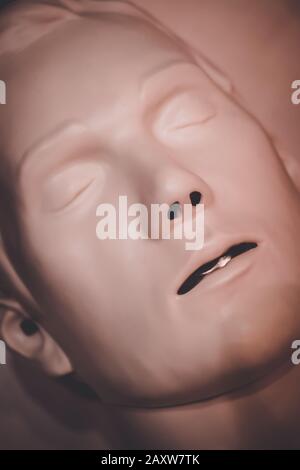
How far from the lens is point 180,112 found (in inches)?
39.8

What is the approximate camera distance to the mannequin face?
3.13 ft

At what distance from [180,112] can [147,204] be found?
0.18 metres

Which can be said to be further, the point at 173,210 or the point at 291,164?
the point at 291,164

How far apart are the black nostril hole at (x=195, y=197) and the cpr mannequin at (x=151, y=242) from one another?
2 centimetres

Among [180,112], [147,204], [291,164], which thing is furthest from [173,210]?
[291,164]

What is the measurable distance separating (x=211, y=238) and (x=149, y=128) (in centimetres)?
21

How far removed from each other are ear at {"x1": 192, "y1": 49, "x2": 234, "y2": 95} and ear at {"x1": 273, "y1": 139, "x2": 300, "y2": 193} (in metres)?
0.14

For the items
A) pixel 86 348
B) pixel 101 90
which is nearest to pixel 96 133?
pixel 101 90

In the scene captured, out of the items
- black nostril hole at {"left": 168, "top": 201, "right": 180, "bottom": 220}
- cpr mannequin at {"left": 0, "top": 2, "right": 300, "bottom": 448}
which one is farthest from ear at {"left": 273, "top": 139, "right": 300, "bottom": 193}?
black nostril hole at {"left": 168, "top": 201, "right": 180, "bottom": 220}

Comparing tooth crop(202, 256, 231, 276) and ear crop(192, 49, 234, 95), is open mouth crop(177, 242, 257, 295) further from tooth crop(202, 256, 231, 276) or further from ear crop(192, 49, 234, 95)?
ear crop(192, 49, 234, 95)

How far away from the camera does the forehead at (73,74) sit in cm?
100

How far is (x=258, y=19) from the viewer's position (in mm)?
1185

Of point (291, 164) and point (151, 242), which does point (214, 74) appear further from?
point (151, 242)

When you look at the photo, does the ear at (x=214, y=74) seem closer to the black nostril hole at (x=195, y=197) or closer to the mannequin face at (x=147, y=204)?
the mannequin face at (x=147, y=204)
